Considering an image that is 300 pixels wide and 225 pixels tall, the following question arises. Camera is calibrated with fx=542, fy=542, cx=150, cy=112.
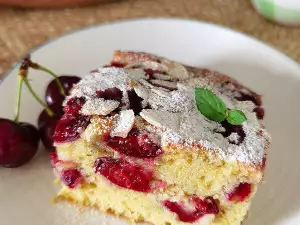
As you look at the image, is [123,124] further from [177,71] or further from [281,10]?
[281,10]

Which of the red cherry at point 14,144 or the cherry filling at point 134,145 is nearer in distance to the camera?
the cherry filling at point 134,145

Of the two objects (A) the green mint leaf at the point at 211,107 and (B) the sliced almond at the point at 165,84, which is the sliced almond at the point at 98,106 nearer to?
(B) the sliced almond at the point at 165,84

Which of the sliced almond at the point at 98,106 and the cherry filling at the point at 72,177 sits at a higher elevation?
the sliced almond at the point at 98,106

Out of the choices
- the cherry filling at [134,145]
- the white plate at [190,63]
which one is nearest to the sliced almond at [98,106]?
the cherry filling at [134,145]

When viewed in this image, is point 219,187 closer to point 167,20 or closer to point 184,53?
point 184,53

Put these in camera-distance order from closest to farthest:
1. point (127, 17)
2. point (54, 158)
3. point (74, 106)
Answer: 1. point (74, 106)
2. point (54, 158)
3. point (127, 17)

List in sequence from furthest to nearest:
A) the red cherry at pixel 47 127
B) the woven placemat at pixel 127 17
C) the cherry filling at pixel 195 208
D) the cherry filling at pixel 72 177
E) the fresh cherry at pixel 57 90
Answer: the woven placemat at pixel 127 17, the fresh cherry at pixel 57 90, the red cherry at pixel 47 127, the cherry filling at pixel 72 177, the cherry filling at pixel 195 208

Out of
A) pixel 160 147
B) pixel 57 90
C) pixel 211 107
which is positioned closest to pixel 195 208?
pixel 160 147
